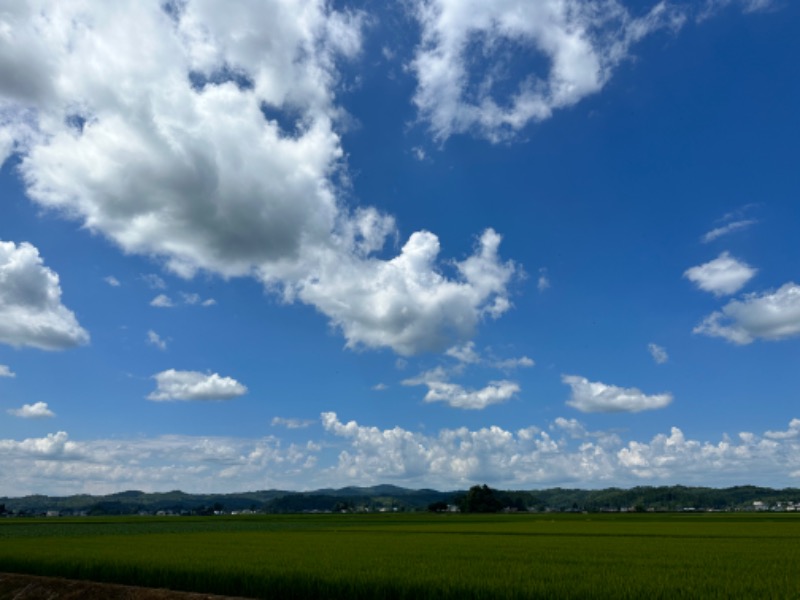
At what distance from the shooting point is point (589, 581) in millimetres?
21266

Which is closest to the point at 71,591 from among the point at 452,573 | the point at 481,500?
the point at 452,573

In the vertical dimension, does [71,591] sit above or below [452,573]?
below

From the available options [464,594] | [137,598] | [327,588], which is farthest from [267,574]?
[464,594]

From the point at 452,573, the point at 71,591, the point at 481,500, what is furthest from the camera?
the point at 481,500

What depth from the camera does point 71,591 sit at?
85.3 ft

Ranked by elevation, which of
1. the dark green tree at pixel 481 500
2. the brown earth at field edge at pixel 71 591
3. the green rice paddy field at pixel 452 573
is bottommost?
the brown earth at field edge at pixel 71 591

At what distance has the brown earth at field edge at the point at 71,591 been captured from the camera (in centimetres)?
2392

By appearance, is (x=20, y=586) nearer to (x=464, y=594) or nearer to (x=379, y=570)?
(x=379, y=570)

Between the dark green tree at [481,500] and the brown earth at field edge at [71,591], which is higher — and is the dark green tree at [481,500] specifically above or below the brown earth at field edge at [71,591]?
above

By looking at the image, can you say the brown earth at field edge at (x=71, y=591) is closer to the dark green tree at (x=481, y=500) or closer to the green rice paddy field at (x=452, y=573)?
the green rice paddy field at (x=452, y=573)

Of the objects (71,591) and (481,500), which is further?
(481,500)

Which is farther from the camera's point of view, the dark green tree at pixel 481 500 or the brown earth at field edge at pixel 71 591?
the dark green tree at pixel 481 500

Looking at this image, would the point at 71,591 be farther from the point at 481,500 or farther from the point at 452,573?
the point at 481,500

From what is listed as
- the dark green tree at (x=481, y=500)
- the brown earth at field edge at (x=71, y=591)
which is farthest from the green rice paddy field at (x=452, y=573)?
the dark green tree at (x=481, y=500)
